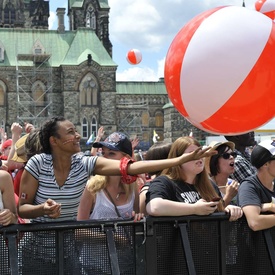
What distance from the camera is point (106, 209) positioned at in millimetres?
3934

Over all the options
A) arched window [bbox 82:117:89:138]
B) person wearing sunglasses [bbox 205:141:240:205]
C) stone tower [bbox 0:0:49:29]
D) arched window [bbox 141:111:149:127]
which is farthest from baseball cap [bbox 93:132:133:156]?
stone tower [bbox 0:0:49:29]

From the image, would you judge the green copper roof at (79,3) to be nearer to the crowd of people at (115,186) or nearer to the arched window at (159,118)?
the arched window at (159,118)

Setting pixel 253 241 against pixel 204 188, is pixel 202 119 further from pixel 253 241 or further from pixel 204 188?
pixel 253 241

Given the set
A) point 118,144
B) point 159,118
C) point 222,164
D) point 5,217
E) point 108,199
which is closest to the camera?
point 5,217

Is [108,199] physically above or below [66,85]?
above

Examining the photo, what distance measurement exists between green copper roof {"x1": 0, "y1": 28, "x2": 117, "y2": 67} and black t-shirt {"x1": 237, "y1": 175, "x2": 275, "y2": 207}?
48.6 metres

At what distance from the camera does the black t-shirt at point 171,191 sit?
3.54 metres

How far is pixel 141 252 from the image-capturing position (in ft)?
10.9

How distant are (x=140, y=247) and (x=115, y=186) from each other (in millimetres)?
783

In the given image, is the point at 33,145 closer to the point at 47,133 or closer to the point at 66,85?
the point at 47,133

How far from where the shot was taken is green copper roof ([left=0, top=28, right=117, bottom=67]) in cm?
5234

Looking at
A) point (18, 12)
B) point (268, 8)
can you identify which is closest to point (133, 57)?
point (268, 8)

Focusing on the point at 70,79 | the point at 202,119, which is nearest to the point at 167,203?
the point at 202,119

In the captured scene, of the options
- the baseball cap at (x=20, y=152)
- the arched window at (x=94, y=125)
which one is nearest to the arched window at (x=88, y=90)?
the arched window at (x=94, y=125)
